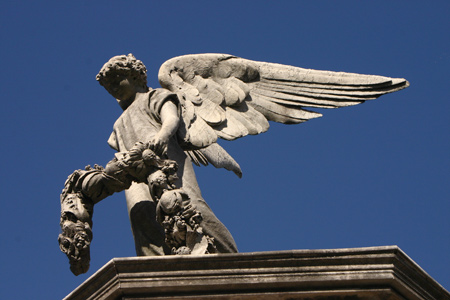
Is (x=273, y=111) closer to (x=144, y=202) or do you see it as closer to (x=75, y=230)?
(x=144, y=202)

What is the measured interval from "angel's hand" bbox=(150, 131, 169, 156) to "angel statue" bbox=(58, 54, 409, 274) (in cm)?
1

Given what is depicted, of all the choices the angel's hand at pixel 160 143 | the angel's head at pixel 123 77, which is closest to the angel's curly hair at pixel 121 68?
the angel's head at pixel 123 77

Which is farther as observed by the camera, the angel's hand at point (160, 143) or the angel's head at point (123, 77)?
the angel's head at point (123, 77)

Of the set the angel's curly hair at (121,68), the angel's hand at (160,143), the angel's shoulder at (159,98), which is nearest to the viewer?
the angel's hand at (160,143)

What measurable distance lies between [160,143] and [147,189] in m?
0.78

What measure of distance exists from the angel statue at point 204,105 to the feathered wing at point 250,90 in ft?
0.04

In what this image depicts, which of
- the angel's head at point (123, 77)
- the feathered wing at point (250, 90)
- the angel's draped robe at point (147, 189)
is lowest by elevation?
the angel's draped robe at point (147, 189)

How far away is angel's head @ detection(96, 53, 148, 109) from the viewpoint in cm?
1345

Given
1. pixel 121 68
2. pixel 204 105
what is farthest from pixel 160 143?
pixel 204 105

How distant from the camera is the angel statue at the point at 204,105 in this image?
1280cm

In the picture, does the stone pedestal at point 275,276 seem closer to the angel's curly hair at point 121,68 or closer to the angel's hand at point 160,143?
the angel's hand at point 160,143

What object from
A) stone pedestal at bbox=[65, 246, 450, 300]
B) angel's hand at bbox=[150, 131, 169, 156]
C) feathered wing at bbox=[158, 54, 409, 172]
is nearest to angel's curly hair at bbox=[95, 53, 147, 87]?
feathered wing at bbox=[158, 54, 409, 172]

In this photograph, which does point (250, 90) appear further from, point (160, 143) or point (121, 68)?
point (160, 143)

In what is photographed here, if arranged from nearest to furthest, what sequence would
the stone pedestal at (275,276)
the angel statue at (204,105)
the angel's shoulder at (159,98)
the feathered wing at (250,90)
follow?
the stone pedestal at (275,276) < the angel statue at (204,105) < the angel's shoulder at (159,98) < the feathered wing at (250,90)
